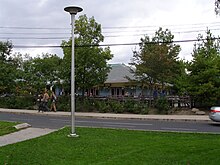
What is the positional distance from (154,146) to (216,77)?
16.0 m

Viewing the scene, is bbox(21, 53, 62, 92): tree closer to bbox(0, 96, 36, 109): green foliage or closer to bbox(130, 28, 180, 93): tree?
bbox(0, 96, 36, 109): green foliage

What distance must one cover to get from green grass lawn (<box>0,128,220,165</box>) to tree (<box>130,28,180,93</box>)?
64.4ft

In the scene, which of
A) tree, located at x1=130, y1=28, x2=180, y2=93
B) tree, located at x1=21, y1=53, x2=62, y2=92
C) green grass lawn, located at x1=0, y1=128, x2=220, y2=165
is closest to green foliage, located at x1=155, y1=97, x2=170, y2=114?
tree, located at x1=130, y1=28, x2=180, y2=93

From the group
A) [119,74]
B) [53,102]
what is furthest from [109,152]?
[119,74]

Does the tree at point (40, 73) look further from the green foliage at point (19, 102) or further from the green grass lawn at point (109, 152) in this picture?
the green grass lawn at point (109, 152)

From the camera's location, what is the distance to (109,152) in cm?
829

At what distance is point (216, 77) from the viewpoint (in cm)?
2339

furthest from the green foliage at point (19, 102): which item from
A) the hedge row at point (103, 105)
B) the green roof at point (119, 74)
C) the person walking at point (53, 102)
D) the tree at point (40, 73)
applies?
the green roof at point (119, 74)

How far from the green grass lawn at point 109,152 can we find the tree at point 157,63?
64.4 ft

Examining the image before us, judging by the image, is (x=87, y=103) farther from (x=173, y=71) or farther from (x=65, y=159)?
(x=65, y=159)

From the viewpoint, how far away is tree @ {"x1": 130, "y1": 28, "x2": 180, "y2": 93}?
97.9 feet

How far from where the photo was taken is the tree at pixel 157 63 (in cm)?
2983

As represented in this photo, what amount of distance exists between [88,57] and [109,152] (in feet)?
62.6

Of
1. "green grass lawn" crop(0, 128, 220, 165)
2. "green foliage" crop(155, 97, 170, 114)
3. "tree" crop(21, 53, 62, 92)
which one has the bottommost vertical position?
"green grass lawn" crop(0, 128, 220, 165)
